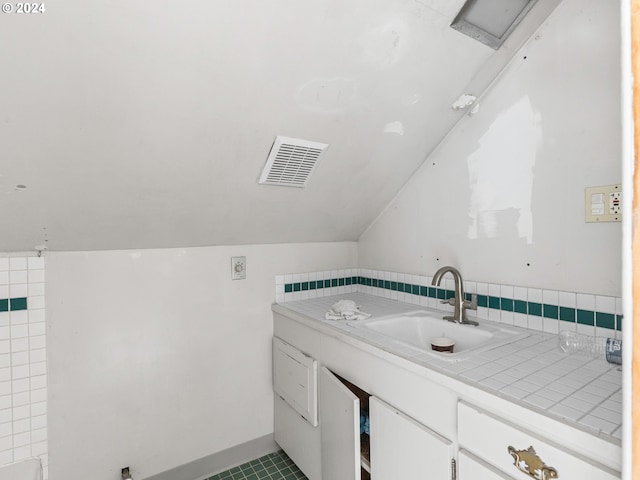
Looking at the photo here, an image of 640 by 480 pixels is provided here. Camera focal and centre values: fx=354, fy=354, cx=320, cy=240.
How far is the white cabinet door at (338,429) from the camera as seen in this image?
137cm

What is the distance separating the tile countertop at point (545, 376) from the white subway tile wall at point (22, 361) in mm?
1376

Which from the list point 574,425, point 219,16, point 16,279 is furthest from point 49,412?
point 574,425

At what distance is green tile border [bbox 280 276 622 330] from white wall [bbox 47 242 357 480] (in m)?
0.28

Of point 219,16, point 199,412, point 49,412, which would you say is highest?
point 219,16

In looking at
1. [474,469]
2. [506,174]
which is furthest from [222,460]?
[506,174]

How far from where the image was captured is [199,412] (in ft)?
6.31

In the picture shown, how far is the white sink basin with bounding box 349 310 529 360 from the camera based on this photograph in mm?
1444

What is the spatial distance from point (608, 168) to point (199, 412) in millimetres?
2158

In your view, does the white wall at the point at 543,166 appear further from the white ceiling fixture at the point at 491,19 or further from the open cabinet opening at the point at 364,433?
the open cabinet opening at the point at 364,433

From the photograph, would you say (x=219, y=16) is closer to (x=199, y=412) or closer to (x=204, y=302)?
(x=204, y=302)

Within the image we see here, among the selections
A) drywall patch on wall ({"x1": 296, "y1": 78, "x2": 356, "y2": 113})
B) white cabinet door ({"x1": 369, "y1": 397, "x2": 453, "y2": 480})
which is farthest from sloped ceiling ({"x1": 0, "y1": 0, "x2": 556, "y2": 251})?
white cabinet door ({"x1": 369, "y1": 397, "x2": 453, "y2": 480})

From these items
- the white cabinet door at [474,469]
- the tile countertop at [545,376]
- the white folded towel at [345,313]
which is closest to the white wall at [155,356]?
the white folded towel at [345,313]

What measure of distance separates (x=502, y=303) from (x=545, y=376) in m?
0.57

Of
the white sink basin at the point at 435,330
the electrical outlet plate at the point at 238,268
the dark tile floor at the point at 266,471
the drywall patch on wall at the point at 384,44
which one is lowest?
the dark tile floor at the point at 266,471
